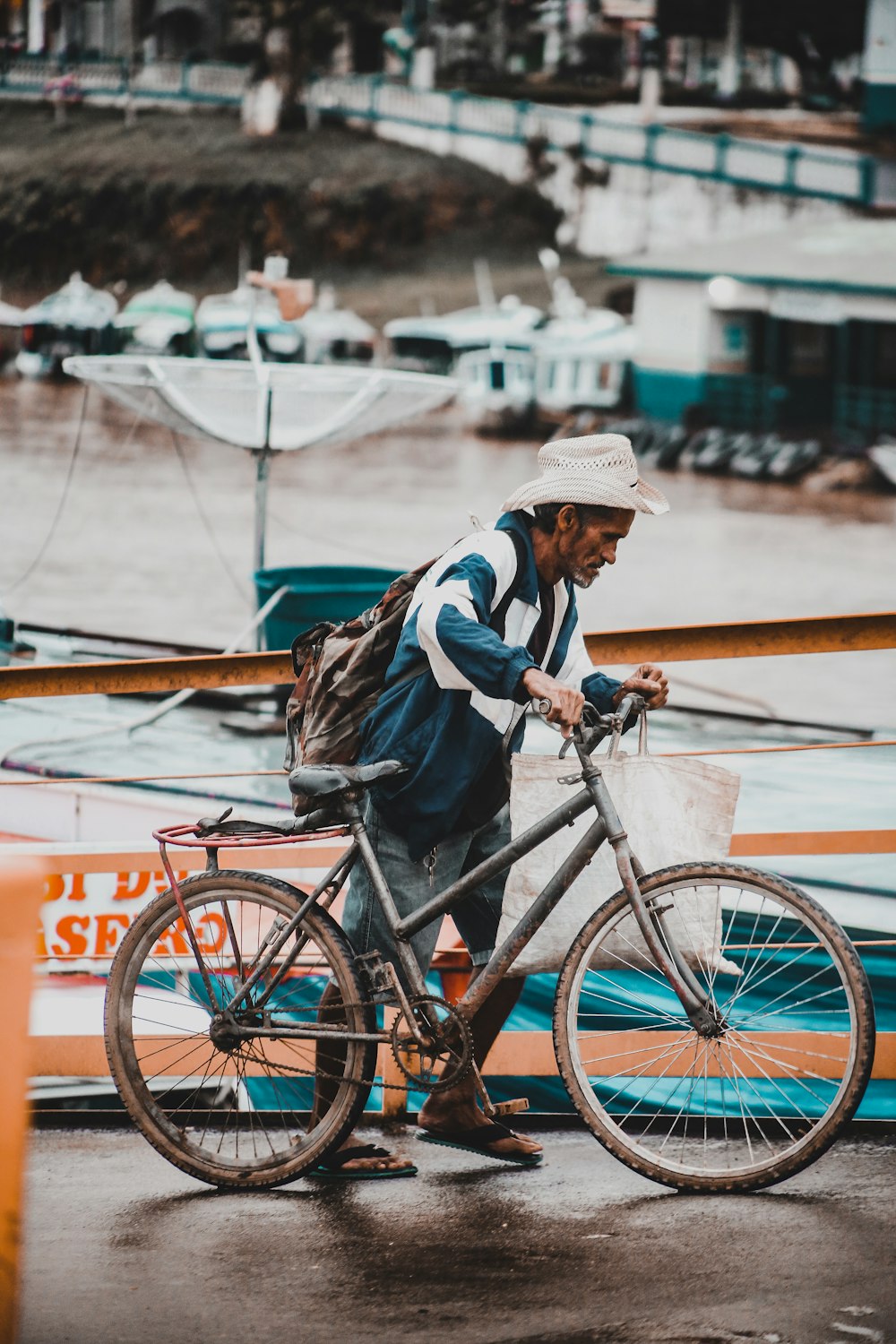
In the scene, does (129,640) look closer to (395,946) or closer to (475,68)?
(395,946)

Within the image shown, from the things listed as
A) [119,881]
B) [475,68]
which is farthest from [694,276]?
[119,881]

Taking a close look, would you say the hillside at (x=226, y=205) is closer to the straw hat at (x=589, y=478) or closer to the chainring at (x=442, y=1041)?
the straw hat at (x=589, y=478)

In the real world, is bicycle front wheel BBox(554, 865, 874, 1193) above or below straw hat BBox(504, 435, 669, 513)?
below

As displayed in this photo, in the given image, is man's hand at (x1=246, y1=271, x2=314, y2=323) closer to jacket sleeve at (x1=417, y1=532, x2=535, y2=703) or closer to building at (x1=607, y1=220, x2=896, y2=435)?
jacket sleeve at (x1=417, y1=532, x2=535, y2=703)

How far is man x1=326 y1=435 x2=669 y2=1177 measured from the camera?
307 cm

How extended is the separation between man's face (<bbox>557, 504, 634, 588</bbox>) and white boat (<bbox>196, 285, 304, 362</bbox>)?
4114 centimetres

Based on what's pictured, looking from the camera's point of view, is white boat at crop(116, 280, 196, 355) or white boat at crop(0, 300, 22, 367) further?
white boat at crop(0, 300, 22, 367)

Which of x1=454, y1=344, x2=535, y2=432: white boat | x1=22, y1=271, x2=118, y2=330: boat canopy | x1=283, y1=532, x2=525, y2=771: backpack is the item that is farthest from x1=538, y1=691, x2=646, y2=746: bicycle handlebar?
x1=22, y1=271, x2=118, y2=330: boat canopy

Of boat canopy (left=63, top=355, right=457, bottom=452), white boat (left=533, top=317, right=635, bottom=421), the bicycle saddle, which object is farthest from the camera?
white boat (left=533, top=317, right=635, bottom=421)

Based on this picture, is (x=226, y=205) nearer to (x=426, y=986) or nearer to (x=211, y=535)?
(x=211, y=535)

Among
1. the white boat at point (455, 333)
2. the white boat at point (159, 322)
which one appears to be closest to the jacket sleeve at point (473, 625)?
the white boat at point (455, 333)

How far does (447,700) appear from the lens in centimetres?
311

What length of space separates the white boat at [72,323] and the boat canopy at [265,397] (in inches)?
1232

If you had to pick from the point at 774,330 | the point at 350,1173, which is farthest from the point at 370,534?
the point at 350,1173
